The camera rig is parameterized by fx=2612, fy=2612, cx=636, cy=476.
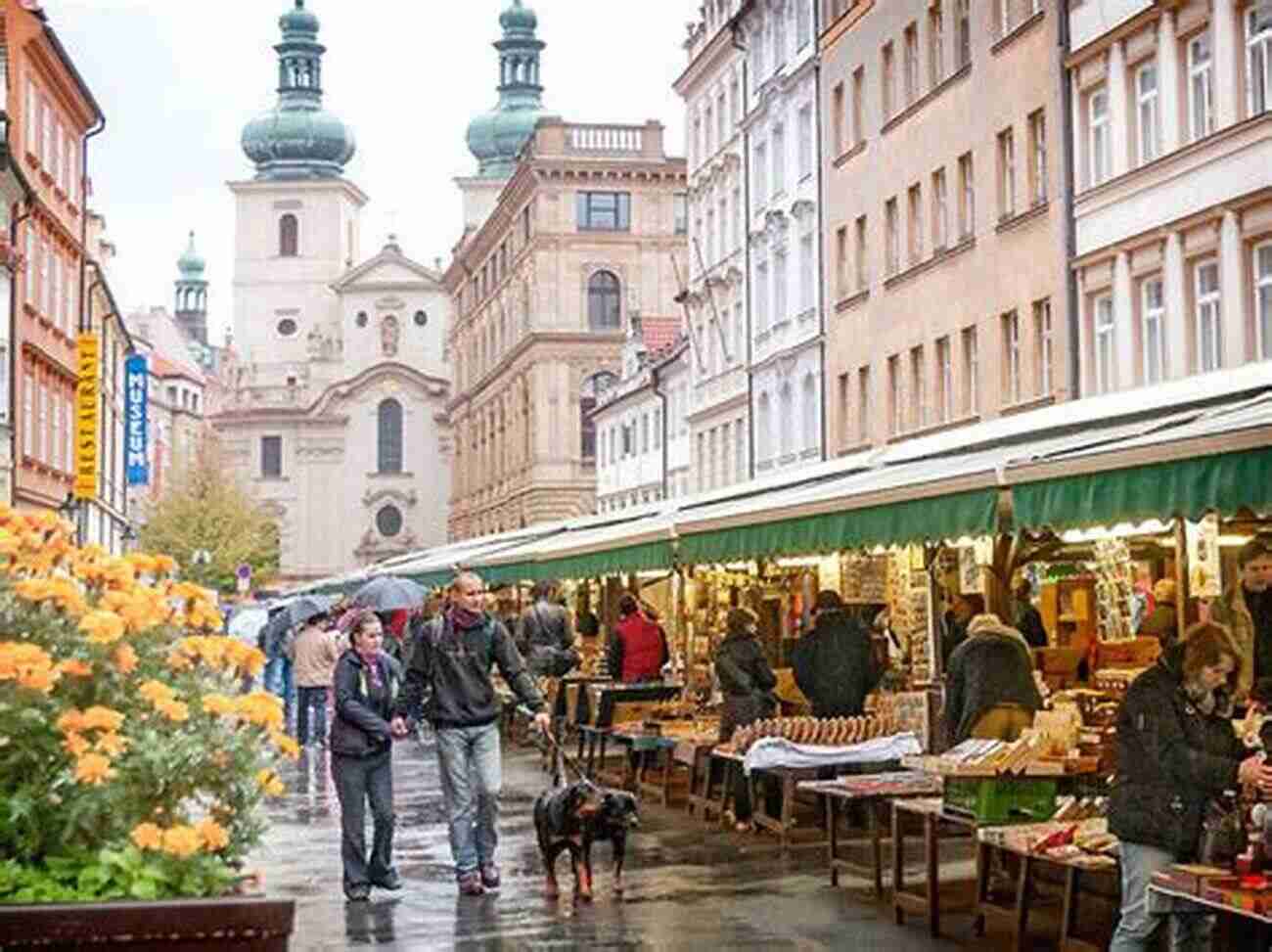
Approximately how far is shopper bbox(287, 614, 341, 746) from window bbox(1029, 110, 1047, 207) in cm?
1092

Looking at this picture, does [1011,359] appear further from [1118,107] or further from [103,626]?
[103,626]

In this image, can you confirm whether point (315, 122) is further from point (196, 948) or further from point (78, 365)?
point (196, 948)

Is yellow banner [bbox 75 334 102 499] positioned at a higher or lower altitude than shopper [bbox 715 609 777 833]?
higher

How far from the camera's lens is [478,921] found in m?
14.1

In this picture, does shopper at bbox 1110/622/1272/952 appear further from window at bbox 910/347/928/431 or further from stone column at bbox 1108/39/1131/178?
window at bbox 910/347/928/431

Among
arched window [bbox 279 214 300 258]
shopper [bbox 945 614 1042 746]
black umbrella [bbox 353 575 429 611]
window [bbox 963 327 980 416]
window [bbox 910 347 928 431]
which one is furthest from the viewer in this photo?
arched window [bbox 279 214 300 258]

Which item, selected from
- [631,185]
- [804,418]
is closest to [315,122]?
[631,185]

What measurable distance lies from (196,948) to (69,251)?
5368 cm

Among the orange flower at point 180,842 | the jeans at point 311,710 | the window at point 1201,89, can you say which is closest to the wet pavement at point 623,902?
the orange flower at point 180,842

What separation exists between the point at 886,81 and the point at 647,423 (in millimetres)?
30290

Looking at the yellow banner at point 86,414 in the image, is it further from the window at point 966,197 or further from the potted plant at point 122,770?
the potted plant at point 122,770

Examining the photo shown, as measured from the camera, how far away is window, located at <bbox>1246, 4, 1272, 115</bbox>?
26.8 meters

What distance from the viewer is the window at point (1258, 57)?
2678 cm

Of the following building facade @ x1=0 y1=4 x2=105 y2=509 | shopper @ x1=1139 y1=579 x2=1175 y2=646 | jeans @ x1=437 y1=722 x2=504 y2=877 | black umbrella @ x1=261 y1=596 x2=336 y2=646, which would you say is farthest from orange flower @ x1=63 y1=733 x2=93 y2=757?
building facade @ x1=0 y1=4 x2=105 y2=509
